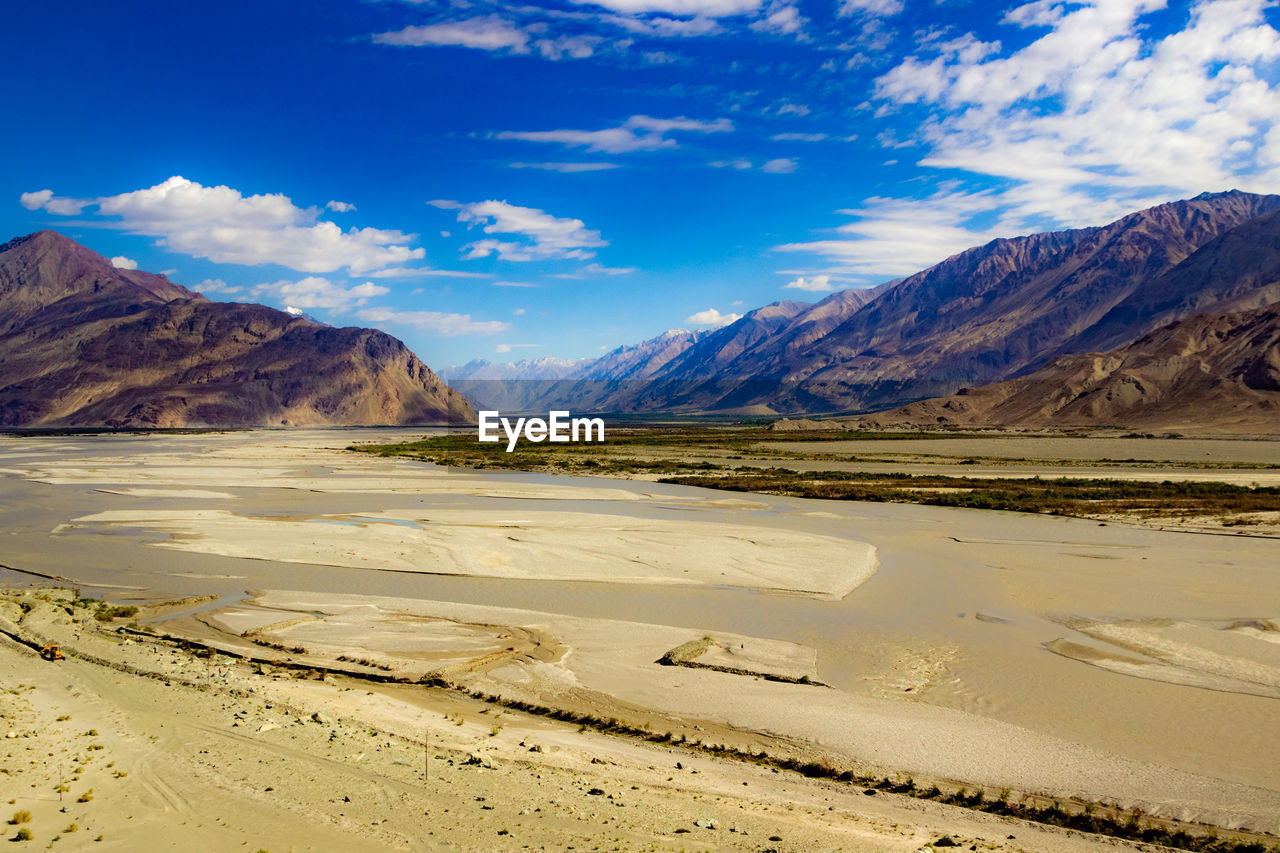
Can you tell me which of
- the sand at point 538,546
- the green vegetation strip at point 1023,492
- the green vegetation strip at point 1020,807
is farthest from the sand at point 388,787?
the green vegetation strip at point 1023,492

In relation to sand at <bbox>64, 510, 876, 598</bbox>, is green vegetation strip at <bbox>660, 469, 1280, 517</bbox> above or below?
above

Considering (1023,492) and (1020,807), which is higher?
(1023,492)

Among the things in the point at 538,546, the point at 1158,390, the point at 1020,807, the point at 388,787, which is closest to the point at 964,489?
the point at 538,546

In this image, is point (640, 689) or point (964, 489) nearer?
point (640, 689)

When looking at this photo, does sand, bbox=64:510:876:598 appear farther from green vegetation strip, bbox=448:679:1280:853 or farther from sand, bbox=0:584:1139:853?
sand, bbox=0:584:1139:853

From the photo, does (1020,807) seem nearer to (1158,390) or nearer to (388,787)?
(388,787)

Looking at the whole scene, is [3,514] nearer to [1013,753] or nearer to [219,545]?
[219,545]

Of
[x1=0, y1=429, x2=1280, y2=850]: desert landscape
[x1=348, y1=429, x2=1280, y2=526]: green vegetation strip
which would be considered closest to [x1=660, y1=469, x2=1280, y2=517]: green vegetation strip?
[x1=348, y1=429, x2=1280, y2=526]: green vegetation strip
